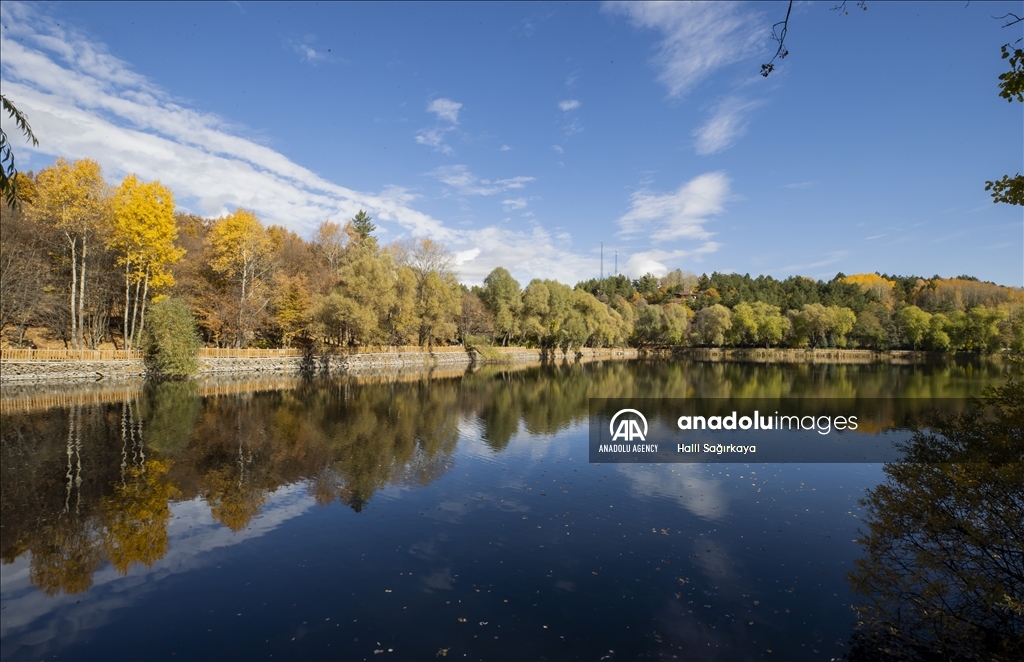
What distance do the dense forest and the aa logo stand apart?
11.6m

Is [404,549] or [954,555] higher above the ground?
[954,555]

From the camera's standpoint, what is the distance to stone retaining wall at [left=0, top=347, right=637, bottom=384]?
30891mm

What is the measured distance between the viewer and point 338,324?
46906mm

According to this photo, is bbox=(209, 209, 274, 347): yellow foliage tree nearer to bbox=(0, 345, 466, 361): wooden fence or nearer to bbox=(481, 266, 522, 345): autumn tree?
bbox=(0, 345, 466, 361): wooden fence

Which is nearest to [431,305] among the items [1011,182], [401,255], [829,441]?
[401,255]

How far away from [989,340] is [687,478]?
272 ft

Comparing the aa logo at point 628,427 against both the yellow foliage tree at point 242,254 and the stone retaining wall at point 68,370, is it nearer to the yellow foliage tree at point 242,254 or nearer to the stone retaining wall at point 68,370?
the stone retaining wall at point 68,370

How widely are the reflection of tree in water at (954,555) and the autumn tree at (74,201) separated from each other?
41833 mm

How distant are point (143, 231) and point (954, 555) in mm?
42321

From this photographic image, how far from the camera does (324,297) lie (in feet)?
150

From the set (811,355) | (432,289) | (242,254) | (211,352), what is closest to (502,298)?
(432,289)

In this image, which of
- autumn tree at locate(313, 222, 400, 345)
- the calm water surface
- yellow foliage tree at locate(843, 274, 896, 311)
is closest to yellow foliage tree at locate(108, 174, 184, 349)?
autumn tree at locate(313, 222, 400, 345)

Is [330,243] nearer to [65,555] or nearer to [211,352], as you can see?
[211,352]

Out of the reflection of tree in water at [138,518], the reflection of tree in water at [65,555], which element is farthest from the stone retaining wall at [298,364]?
the reflection of tree in water at [65,555]
